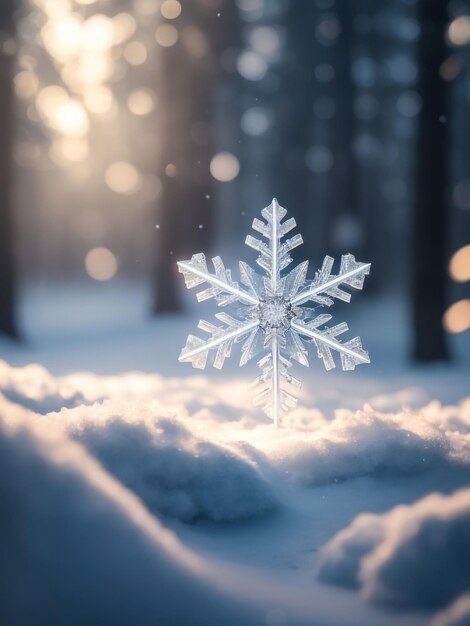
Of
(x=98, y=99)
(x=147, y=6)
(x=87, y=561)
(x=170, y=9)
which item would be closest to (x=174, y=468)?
(x=87, y=561)

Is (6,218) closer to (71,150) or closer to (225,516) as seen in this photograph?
(225,516)

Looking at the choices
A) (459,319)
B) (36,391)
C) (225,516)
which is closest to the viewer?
(225,516)

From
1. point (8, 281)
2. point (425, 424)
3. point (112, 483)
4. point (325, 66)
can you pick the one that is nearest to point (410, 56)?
point (325, 66)

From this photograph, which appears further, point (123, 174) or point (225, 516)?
point (123, 174)

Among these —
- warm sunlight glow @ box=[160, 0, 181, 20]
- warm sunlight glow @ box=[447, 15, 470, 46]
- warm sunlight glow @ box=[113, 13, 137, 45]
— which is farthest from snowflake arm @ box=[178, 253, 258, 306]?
warm sunlight glow @ box=[113, 13, 137, 45]

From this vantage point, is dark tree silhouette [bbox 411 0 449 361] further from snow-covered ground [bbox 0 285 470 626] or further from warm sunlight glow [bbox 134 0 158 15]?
warm sunlight glow [bbox 134 0 158 15]

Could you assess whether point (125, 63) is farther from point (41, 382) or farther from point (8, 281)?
point (41, 382)
